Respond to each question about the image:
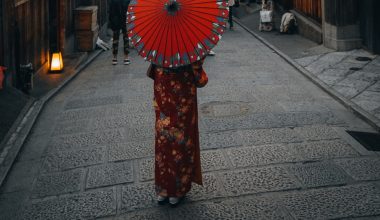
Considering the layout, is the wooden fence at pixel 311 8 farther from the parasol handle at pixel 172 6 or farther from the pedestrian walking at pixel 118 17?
the parasol handle at pixel 172 6

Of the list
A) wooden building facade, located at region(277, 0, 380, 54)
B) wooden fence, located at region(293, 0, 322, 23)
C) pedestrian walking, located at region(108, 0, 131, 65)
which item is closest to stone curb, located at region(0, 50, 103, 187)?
pedestrian walking, located at region(108, 0, 131, 65)

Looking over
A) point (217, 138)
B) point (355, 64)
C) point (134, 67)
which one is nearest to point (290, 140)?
point (217, 138)

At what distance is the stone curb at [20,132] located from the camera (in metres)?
7.22

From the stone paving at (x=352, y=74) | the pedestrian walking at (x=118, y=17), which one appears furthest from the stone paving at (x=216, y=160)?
the pedestrian walking at (x=118, y=17)

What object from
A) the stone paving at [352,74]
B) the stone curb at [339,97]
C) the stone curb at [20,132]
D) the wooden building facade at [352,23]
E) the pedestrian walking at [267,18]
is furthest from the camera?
the pedestrian walking at [267,18]

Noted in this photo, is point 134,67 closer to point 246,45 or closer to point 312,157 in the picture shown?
point 246,45

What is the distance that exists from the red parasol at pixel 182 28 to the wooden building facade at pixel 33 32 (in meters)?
6.43

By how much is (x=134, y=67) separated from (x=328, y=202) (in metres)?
9.97

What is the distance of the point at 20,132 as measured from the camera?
8.63m

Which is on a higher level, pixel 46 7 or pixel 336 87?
pixel 46 7

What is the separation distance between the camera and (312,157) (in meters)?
7.08

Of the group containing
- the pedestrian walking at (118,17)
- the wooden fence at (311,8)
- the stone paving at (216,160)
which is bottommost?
the stone paving at (216,160)

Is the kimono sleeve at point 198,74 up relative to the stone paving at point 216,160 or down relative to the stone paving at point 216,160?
up

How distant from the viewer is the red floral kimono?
5.37 meters
